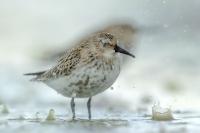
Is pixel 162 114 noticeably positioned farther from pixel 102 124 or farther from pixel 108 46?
pixel 108 46

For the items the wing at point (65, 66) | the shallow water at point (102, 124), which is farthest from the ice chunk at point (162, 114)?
the wing at point (65, 66)

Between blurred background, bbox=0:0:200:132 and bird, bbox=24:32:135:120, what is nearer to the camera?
bird, bbox=24:32:135:120

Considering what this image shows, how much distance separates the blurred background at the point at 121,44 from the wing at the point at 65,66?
57 cm

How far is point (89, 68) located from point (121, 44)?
352cm

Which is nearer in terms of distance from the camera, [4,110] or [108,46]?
[108,46]

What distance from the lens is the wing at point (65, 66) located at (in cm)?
978

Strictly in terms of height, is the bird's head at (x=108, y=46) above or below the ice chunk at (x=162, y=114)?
above

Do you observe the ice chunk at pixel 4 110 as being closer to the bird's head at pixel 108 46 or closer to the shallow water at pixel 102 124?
the shallow water at pixel 102 124

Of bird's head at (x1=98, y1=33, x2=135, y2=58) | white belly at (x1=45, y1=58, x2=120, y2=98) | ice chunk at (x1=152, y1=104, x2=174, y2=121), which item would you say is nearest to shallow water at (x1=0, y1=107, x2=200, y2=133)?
ice chunk at (x1=152, y1=104, x2=174, y2=121)

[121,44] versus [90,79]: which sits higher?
[121,44]

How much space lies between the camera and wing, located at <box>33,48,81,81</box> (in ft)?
32.1

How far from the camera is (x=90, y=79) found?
9.53 metres

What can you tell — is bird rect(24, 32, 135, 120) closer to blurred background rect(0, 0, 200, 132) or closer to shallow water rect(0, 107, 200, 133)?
shallow water rect(0, 107, 200, 133)

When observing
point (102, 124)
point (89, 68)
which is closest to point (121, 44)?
point (89, 68)
